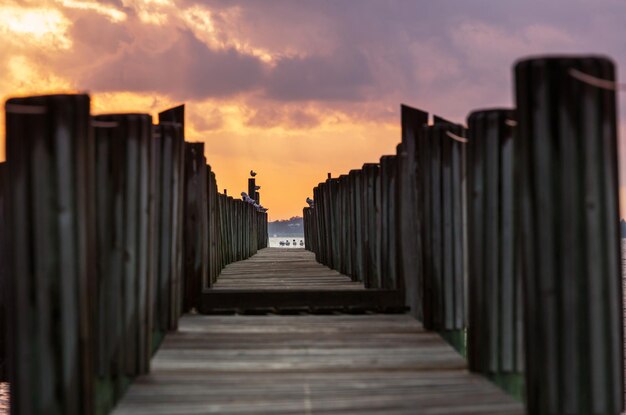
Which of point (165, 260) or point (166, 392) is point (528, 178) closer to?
point (166, 392)

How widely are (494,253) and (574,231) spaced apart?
144 cm

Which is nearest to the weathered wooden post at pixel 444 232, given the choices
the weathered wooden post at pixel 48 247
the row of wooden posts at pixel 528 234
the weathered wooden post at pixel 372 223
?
the row of wooden posts at pixel 528 234

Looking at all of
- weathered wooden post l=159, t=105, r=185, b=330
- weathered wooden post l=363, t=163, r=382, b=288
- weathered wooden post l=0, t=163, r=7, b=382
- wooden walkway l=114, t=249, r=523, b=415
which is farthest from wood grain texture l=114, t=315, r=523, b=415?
weathered wooden post l=0, t=163, r=7, b=382

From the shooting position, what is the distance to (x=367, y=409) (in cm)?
440

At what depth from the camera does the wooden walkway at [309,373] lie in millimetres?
4465

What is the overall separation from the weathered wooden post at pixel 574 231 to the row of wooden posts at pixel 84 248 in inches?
87.4

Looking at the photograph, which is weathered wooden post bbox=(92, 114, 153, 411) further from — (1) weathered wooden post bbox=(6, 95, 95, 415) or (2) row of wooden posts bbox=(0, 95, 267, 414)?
(1) weathered wooden post bbox=(6, 95, 95, 415)

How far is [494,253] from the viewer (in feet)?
16.4

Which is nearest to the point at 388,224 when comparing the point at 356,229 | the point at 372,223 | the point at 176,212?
the point at 372,223

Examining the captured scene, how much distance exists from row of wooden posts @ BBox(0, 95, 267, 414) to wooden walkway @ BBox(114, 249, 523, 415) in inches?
13.0

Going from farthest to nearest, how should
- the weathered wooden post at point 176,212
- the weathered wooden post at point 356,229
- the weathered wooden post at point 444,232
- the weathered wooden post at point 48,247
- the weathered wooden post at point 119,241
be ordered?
the weathered wooden post at point 356,229 < the weathered wooden post at point 176,212 < the weathered wooden post at point 444,232 < the weathered wooden post at point 119,241 < the weathered wooden post at point 48,247

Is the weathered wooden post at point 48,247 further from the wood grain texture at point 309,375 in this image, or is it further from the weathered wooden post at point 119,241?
the weathered wooden post at point 119,241

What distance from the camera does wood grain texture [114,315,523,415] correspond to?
14.6ft

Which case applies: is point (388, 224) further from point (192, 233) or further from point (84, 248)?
point (84, 248)
